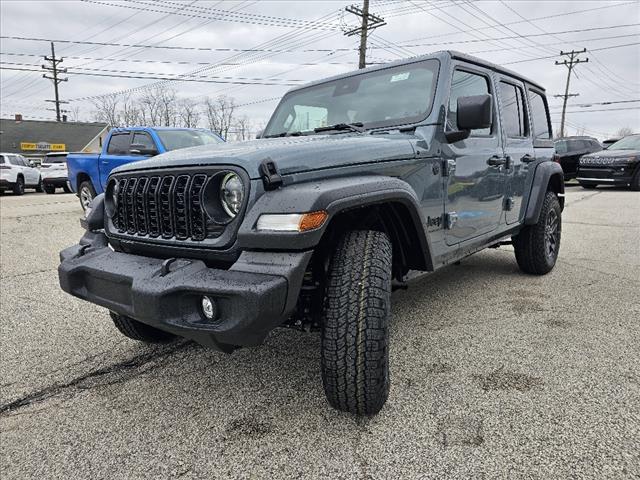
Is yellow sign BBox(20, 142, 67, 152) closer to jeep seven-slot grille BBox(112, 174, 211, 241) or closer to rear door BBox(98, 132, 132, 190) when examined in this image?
rear door BBox(98, 132, 132, 190)

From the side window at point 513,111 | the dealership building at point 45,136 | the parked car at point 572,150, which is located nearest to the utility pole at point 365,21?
the parked car at point 572,150

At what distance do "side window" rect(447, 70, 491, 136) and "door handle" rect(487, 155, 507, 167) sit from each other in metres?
0.20

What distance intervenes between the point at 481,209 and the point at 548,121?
2256mm

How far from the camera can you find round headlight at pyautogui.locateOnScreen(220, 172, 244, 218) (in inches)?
81.3

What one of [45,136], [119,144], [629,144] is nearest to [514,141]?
[119,144]

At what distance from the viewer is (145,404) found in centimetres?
243

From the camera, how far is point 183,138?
845 centimetres

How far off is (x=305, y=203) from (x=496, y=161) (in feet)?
7.37

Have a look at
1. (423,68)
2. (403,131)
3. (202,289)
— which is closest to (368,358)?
(202,289)

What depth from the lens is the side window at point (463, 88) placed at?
3.05 meters

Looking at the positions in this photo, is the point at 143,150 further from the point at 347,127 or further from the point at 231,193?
the point at 231,193

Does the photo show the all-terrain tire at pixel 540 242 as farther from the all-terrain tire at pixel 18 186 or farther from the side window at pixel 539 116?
the all-terrain tire at pixel 18 186

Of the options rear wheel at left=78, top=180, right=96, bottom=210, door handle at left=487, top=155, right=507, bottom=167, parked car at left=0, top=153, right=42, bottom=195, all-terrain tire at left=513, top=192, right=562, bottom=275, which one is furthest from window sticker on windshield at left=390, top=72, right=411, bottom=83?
parked car at left=0, top=153, right=42, bottom=195

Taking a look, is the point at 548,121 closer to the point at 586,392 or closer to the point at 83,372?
the point at 586,392
